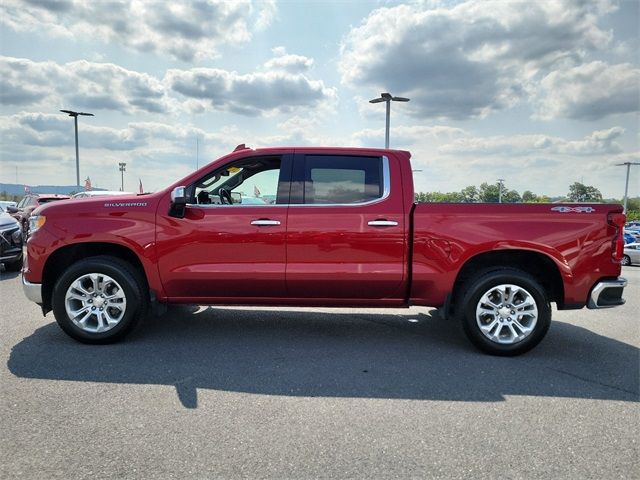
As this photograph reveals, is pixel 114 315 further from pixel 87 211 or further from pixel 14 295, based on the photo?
pixel 14 295

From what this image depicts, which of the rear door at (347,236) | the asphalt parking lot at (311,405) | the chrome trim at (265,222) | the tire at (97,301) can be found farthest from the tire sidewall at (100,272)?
the rear door at (347,236)

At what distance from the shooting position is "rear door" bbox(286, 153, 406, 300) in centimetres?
436

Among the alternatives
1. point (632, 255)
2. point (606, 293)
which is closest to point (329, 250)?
point (606, 293)

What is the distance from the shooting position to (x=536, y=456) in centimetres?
262

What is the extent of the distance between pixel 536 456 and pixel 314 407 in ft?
4.60

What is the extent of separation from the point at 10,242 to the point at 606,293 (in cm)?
965

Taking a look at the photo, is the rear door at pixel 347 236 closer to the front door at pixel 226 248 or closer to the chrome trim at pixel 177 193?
the front door at pixel 226 248

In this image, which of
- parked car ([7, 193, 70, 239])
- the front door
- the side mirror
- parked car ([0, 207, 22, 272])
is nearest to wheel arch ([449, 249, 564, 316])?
the front door

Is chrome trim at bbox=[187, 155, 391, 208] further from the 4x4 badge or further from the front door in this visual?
the 4x4 badge

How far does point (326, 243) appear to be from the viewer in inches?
173

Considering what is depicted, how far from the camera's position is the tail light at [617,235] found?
428 cm

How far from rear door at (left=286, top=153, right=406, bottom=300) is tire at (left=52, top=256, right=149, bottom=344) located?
1562 millimetres

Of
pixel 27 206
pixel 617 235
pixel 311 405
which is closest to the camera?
pixel 311 405

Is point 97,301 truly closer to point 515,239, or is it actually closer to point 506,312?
point 506,312
